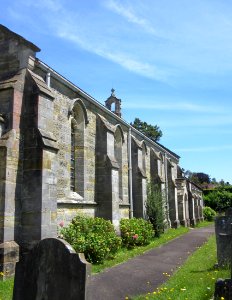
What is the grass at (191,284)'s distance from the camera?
742 cm

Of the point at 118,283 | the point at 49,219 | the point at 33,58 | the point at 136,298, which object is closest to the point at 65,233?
the point at 49,219

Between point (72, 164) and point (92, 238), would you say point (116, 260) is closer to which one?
point (92, 238)

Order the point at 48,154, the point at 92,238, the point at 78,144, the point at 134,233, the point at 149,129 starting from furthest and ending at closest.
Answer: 1. the point at 149,129
2. the point at 134,233
3. the point at 78,144
4. the point at 92,238
5. the point at 48,154

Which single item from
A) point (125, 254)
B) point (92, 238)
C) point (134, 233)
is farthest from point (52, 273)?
point (134, 233)

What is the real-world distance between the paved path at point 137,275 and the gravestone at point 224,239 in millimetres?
1713

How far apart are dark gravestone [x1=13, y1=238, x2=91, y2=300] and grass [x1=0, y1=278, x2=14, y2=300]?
3.13 m

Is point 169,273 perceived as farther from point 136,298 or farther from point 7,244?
point 7,244

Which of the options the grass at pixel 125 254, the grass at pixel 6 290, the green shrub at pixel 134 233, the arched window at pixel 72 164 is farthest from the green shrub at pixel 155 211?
the grass at pixel 6 290

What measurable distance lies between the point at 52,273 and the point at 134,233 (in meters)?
12.7

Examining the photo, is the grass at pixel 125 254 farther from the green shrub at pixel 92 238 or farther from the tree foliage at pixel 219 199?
the tree foliage at pixel 219 199

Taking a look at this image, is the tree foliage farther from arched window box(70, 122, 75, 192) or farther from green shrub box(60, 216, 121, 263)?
green shrub box(60, 216, 121, 263)

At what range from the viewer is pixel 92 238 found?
13.0m

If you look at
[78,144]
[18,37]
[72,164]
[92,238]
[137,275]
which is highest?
[18,37]

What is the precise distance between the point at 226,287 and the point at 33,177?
713cm
